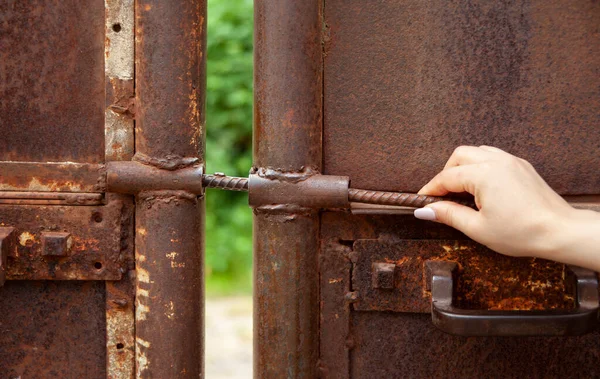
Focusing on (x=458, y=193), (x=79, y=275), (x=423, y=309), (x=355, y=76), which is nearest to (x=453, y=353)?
(x=423, y=309)

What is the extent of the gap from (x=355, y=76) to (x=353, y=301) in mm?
272

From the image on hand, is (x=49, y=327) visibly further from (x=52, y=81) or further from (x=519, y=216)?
(x=519, y=216)

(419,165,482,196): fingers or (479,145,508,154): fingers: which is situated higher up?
(479,145,508,154): fingers

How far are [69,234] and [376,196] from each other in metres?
0.37

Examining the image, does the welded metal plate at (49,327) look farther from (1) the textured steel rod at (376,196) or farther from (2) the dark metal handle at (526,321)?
(2) the dark metal handle at (526,321)

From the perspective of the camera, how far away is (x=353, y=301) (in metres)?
0.80

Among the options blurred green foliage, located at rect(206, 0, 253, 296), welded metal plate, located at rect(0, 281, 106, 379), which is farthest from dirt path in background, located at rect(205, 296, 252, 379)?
welded metal plate, located at rect(0, 281, 106, 379)

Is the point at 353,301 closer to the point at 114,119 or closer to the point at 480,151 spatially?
the point at 480,151

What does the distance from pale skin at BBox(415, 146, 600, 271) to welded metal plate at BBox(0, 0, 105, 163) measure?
17.6 inches

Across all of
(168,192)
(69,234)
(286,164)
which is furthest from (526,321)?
(69,234)

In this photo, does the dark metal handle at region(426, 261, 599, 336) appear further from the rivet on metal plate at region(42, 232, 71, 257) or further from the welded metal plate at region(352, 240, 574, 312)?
the rivet on metal plate at region(42, 232, 71, 257)

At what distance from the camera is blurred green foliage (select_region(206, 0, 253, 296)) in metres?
3.58

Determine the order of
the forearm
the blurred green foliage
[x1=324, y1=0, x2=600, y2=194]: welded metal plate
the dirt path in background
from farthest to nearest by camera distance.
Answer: the blurred green foliage < the dirt path in background < [x1=324, y1=0, x2=600, y2=194]: welded metal plate < the forearm

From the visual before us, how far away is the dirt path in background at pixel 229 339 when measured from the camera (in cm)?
261
